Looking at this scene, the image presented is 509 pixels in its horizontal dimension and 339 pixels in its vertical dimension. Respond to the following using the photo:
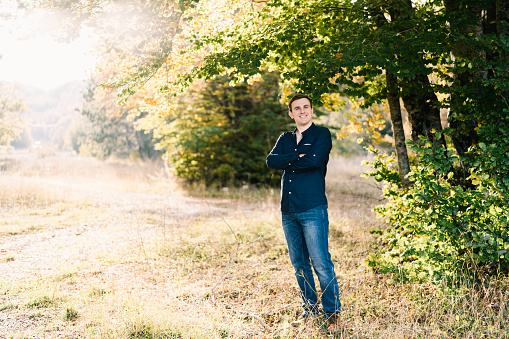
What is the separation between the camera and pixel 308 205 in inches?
122

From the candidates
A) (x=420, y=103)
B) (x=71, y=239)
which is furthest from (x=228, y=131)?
(x=420, y=103)

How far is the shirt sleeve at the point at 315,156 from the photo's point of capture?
314cm

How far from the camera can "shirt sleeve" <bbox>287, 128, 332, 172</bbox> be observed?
10.3 feet

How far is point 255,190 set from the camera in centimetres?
1305

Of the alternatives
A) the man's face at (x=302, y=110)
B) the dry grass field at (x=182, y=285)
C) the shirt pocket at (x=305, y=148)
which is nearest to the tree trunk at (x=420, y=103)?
the dry grass field at (x=182, y=285)

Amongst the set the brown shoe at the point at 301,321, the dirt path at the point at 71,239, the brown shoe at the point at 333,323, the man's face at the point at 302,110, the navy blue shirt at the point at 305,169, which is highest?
the man's face at the point at 302,110

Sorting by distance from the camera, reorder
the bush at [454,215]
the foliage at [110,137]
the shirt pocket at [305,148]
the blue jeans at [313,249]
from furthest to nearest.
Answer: the foliage at [110,137] → the bush at [454,215] → the shirt pocket at [305,148] → the blue jeans at [313,249]

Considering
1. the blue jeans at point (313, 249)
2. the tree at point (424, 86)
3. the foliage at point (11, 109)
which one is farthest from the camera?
the foliage at point (11, 109)

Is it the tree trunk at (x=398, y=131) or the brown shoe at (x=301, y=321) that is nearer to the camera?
the brown shoe at (x=301, y=321)

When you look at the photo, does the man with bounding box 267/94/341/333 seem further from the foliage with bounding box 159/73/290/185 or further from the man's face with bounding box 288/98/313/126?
the foliage with bounding box 159/73/290/185

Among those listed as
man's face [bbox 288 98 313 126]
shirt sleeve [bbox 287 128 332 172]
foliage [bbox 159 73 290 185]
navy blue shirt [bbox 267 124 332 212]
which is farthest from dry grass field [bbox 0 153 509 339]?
foliage [bbox 159 73 290 185]

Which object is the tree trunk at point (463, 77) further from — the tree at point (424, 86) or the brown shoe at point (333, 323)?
the brown shoe at point (333, 323)

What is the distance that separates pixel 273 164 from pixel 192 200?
8281 mm

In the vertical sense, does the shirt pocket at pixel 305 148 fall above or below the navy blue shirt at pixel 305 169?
above
